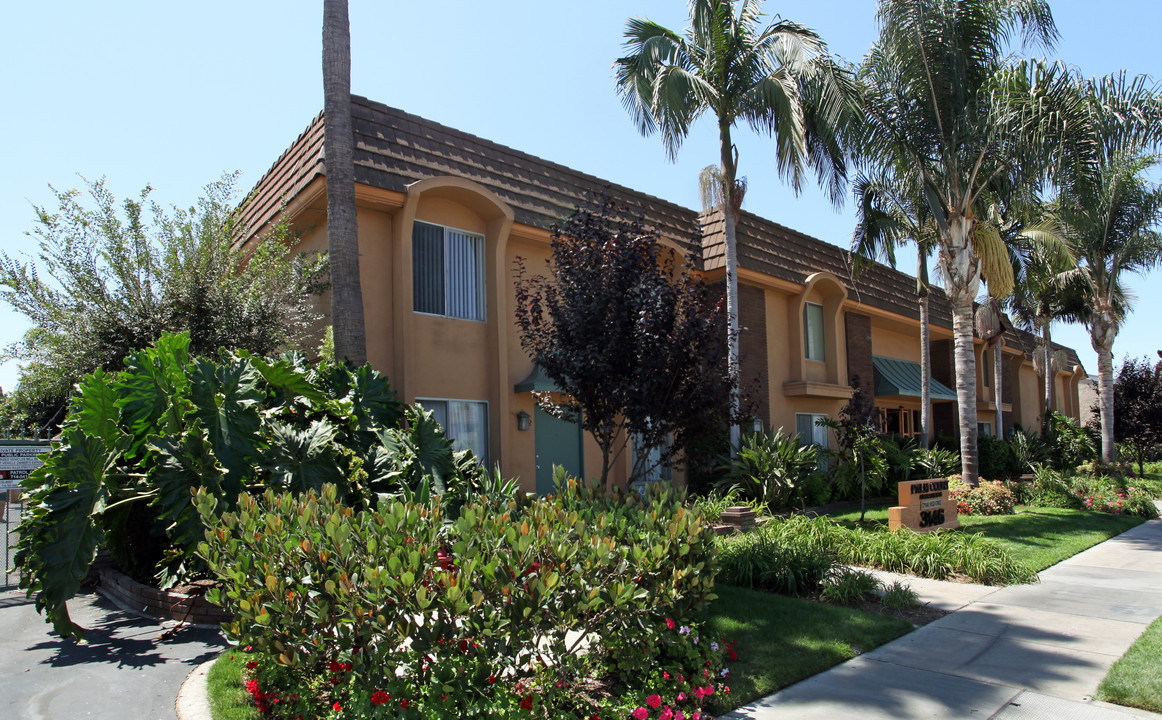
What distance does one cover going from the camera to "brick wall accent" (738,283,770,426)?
17.3 m

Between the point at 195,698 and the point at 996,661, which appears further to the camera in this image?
the point at 996,661

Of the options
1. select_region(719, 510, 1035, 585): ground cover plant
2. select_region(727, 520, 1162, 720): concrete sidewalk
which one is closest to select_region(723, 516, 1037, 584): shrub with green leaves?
select_region(719, 510, 1035, 585): ground cover plant

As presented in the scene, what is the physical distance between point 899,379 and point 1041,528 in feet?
37.2

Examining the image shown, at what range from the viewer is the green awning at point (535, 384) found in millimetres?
12805

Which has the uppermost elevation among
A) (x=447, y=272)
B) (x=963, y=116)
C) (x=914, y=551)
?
(x=963, y=116)

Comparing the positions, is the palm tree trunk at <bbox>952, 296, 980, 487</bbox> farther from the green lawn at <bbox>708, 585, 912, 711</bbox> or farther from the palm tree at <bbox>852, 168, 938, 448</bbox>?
the green lawn at <bbox>708, 585, 912, 711</bbox>

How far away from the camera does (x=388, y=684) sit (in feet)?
14.1

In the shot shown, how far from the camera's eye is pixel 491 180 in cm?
1338

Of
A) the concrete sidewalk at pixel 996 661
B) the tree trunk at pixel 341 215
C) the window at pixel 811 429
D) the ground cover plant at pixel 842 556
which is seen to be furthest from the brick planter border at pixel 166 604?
the window at pixel 811 429

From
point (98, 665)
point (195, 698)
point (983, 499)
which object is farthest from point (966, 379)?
point (98, 665)

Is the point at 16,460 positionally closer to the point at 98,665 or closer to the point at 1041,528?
the point at 98,665

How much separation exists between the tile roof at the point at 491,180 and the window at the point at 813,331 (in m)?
1.06

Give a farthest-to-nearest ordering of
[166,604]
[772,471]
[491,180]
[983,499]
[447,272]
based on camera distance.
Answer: [983,499], [772,471], [491,180], [447,272], [166,604]

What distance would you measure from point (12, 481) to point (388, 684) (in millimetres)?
7066
